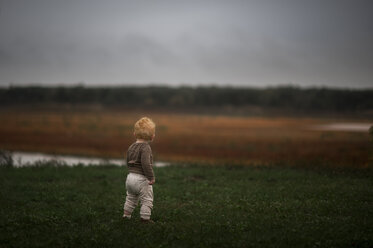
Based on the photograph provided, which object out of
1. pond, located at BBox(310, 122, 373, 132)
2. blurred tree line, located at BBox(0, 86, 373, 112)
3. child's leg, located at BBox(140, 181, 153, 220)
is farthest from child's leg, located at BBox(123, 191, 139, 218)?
blurred tree line, located at BBox(0, 86, 373, 112)

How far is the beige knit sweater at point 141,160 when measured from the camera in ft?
30.7

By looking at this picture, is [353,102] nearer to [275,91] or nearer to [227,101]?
[275,91]

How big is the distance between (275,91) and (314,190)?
107470 millimetres

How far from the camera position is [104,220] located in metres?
10.6

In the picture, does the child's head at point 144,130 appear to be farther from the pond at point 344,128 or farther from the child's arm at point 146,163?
the pond at point 344,128

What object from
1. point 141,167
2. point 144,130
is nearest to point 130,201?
point 141,167

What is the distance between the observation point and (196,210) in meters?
11.9

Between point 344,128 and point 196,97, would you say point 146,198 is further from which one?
point 196,97

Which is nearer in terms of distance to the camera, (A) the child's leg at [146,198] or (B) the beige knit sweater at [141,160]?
(B) the beige knit sweater at [141,160]

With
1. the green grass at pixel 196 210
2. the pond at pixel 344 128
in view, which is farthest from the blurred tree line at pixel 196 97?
the green grass at pixel 196 210

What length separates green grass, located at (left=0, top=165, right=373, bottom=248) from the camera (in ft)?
28.5

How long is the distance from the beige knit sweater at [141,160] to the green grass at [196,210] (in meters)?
1.37

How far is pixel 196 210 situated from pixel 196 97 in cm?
11151

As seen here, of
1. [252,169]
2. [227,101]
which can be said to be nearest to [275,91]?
[227,101]
